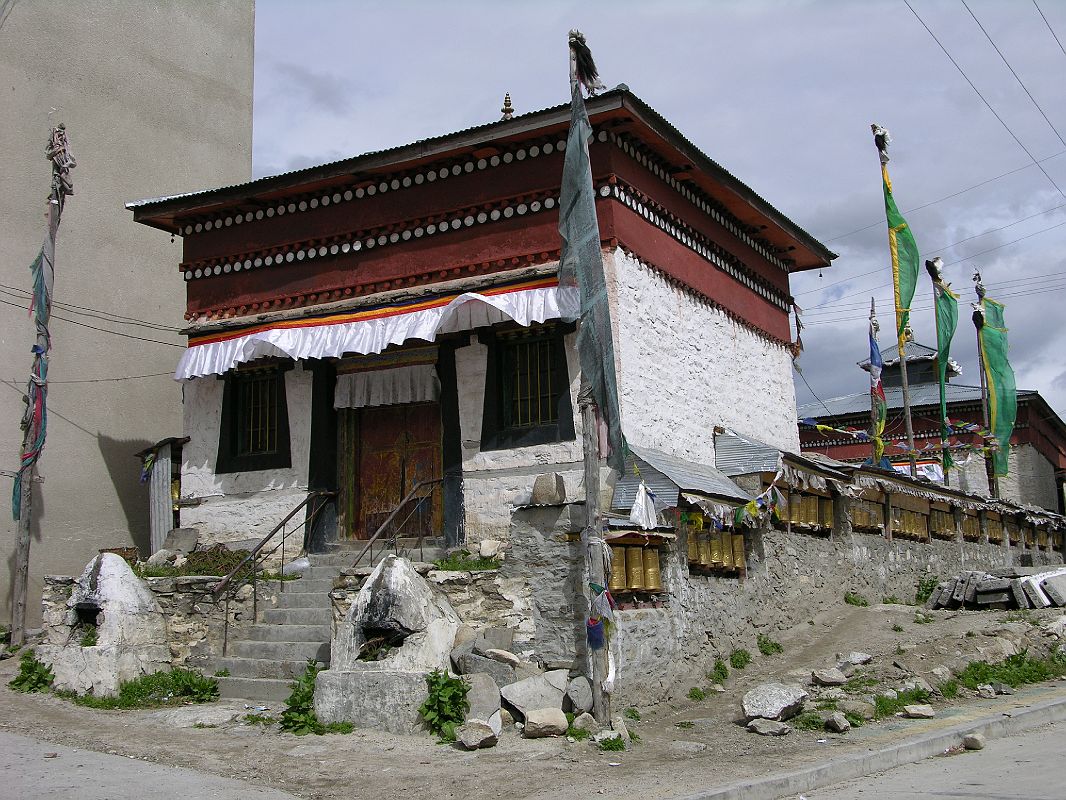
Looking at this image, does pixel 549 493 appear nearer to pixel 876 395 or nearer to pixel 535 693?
pixel 535 693

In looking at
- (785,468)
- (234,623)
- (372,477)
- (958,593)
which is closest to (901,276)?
(958,593)

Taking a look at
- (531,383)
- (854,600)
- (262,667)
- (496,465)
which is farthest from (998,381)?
(262,667)

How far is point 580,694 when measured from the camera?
991cm

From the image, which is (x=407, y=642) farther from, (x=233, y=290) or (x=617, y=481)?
(x=233, y=290)

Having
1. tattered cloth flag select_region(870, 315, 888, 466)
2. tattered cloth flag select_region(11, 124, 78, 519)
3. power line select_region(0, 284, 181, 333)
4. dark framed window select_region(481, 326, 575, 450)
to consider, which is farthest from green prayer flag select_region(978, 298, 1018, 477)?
tattered cloth flag select_region(11, 124, 78, 519)

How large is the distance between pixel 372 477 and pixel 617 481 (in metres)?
4.35

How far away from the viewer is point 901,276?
787 inches

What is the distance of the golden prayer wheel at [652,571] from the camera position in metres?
11.2

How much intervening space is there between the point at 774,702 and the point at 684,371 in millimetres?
5777

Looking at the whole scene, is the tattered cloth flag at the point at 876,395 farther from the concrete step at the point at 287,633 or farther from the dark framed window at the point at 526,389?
the concrete step at the point at 287,633

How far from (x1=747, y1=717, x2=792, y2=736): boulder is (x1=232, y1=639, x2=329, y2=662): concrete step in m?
4.76

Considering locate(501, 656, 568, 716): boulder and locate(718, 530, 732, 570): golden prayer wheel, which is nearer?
locate(501, 656, 568, 716): boulder

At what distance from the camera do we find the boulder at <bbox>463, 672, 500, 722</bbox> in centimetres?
965

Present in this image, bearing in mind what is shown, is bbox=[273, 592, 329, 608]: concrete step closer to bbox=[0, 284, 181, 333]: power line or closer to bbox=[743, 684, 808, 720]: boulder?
bbox=[743, 684, 808, 720]: boulder
